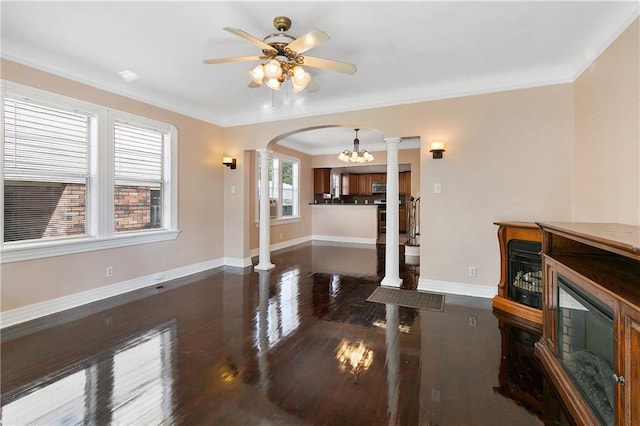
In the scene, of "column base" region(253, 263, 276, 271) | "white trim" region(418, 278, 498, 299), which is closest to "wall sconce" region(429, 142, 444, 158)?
"white trim" region(418, 278, 498, 299)

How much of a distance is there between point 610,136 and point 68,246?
5485mm

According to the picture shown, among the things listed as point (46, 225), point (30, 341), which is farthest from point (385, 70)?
point (30, 341)

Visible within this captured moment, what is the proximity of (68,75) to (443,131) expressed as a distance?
4460mm

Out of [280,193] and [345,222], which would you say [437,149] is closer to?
[280,193]

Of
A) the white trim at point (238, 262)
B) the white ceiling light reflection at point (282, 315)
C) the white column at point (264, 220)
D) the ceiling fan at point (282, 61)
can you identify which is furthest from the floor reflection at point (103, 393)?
the white trim at point (238, 262)

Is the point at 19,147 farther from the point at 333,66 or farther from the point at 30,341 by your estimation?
the point at 333,66

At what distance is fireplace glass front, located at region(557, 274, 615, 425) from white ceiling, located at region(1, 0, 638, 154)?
2.13 meters

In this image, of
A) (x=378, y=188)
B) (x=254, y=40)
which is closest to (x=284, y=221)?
(x=378, y=188)

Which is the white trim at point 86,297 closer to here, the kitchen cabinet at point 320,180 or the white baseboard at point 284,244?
the white baseboard at point 284,244

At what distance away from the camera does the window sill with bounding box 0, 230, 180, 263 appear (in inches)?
115

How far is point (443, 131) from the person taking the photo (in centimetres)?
386

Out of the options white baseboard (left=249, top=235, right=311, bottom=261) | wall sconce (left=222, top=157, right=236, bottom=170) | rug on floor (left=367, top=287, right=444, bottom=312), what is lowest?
rug on floor (left=367, top=287, right=444, bottom=312)

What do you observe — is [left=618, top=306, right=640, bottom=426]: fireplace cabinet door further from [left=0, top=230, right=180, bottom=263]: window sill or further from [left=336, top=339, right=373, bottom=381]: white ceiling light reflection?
[left=0, top=230, right=180, bottom=263]: window sill

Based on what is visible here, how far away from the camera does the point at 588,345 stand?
1747mm
